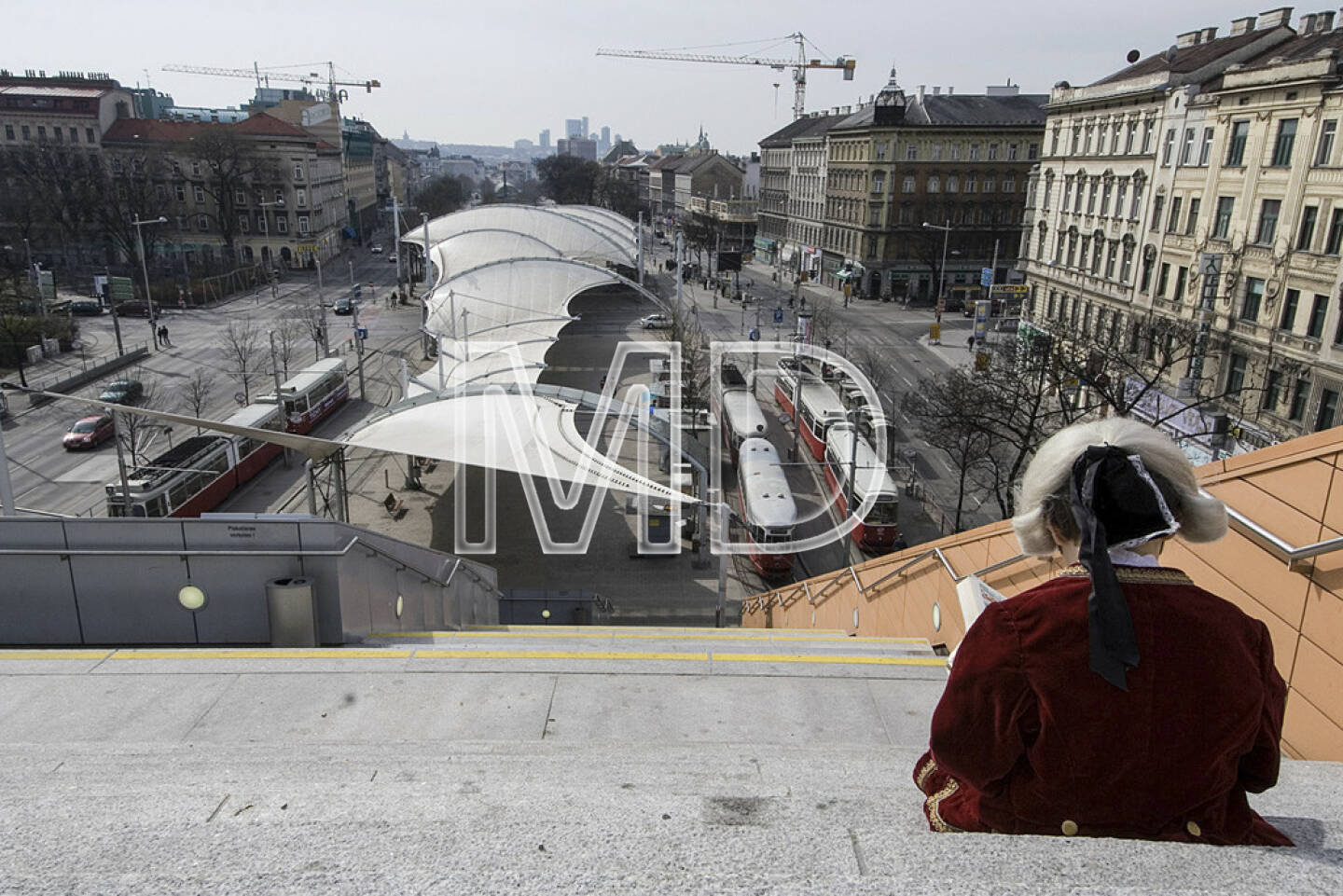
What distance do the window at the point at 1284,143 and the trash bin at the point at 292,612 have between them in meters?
28.6

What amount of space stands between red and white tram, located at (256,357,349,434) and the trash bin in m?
20.2

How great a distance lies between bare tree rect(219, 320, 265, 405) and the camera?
32562mm

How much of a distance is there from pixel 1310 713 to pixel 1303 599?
55 centimetres

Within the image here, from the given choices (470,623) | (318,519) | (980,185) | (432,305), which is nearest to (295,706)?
(318,519)

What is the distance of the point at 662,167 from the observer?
12888 centimetres

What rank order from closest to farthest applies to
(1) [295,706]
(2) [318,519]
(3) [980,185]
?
(1) [295,706] < (2) [318,519] < (3) [980,185]

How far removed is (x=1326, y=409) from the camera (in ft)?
75.5

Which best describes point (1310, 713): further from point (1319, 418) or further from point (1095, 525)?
point (1319, 418)

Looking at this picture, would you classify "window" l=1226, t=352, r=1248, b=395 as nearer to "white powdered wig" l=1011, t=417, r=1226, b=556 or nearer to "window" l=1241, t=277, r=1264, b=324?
"window" l=1241, t=277, r=1264, b=324

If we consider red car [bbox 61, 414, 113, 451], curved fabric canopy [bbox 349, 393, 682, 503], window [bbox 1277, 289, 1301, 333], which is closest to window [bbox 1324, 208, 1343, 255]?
window [bbox 1277, 289, 1301, 333]

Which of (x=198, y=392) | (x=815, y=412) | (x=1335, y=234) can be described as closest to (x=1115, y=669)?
(x=815, y=412)

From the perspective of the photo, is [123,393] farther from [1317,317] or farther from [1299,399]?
[1317,317]

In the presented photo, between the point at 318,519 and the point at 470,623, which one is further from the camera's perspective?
the point at 470,623

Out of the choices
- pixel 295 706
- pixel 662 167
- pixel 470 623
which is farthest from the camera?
pixel 662 167
